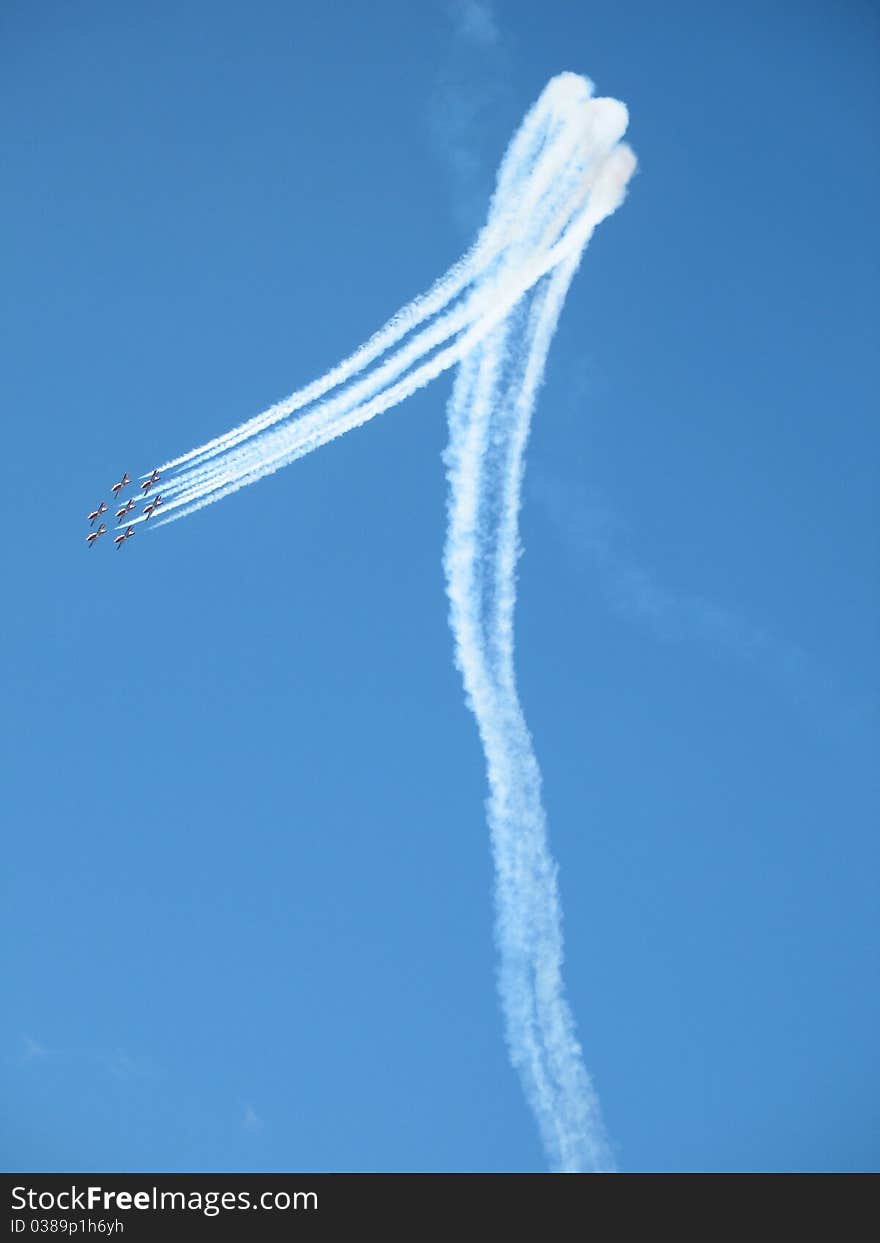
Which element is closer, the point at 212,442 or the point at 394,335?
the point at 394,335

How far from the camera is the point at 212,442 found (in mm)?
49469
